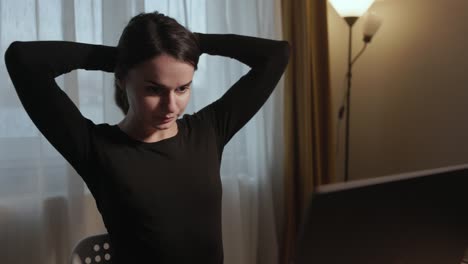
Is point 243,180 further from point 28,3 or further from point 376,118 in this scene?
point 28,3

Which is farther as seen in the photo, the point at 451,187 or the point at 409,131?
the point at 409,131

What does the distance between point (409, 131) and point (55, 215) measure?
1.63 metres

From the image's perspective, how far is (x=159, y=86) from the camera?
3.22 ft

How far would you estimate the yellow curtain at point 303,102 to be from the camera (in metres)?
2.11

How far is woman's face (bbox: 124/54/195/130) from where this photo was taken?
977mm

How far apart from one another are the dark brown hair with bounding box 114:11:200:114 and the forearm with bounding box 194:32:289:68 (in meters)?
0.19

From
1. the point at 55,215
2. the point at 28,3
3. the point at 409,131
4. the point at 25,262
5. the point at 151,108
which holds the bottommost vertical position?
the point at 25,262

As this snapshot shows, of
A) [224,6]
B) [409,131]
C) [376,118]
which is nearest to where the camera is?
[224,6]

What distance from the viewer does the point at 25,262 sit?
5.06 ft

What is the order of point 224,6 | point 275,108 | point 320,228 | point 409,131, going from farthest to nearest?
point 409,131 < point 275,108 < point 224,6 < point 320,228

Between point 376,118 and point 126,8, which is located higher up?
point 126,8

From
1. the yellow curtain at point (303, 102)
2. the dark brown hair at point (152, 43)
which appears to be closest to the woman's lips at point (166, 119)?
the dark brown hair at point (152, 43)

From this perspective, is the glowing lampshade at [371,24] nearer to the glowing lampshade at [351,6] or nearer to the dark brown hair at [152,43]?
the glowing lampshade at [351,6]

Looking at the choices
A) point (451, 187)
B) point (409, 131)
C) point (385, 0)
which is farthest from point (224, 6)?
point (451, 187)
